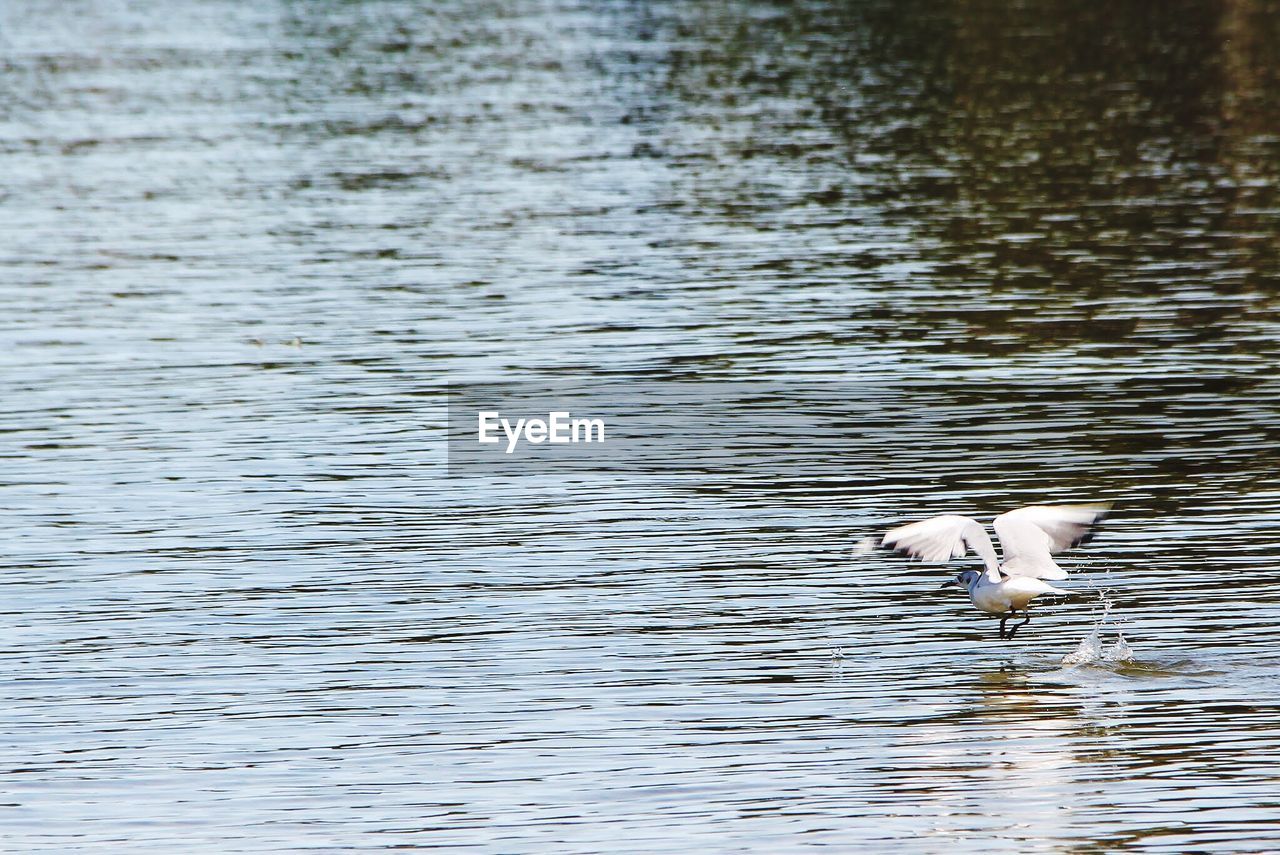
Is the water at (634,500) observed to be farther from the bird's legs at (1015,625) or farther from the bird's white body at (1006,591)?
the bird's white body at (1006,591)

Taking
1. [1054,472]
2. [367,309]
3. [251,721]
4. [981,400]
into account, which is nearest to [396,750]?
[251,721]

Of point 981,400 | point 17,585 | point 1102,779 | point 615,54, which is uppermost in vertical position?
point 615,54

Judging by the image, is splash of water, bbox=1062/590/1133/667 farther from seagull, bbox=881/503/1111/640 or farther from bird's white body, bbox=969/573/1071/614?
seagull, bbox=881/503/1111/640

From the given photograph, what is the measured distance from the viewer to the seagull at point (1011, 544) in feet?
45.6

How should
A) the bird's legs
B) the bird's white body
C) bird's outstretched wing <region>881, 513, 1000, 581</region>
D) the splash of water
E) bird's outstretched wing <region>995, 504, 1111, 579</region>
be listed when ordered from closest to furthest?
bird's outstretched wing <region>881, 513, 1000, 581</region> < the bird's white body < bird's outstretched wing <region>995, 504, 1111, 579</region> < the splash of water < the bird's legs

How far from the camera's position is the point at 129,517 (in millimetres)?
19375

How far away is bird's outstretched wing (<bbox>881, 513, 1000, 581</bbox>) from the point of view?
546 inches

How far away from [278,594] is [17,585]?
2.04m

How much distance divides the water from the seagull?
2.28ft

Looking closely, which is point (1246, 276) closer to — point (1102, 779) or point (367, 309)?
point (367, 309)

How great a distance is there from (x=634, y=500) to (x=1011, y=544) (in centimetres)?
581

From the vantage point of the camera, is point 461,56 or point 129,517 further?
point 461,56
